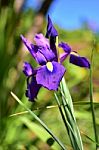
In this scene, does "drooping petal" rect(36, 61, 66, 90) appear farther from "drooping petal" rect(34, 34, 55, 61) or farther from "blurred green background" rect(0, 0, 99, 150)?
"blurred green background" rect(0, 0, 99, 150)

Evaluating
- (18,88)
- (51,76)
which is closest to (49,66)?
(51,76)

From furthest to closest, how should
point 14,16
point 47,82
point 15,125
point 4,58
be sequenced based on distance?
point 14,16 → point 4,58 → point 15,125 → point 47,82

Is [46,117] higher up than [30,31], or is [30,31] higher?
[30,31]

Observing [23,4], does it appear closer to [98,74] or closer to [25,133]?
[25,133]

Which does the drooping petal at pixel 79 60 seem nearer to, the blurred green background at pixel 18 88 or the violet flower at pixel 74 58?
the violet flower at pixel 74 58

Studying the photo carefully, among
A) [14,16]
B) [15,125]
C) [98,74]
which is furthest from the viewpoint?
[98,74]

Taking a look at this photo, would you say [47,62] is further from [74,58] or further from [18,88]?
[18,88]

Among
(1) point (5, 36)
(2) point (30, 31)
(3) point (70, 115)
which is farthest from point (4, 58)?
(3) point (70, 115)
